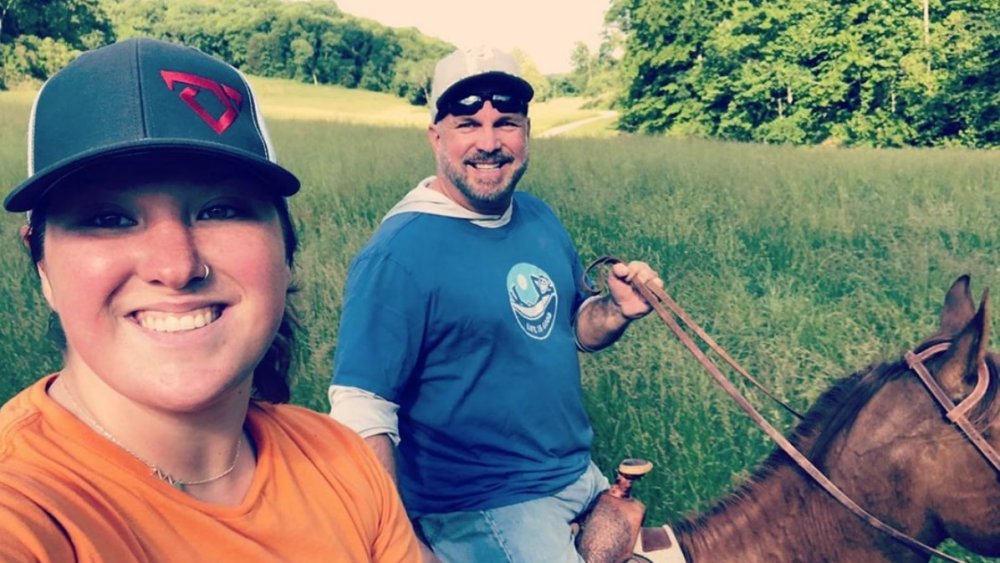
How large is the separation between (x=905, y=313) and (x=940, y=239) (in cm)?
212

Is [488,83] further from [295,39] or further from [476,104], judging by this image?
[295,39]

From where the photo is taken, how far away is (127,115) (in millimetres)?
1112

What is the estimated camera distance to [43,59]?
36.3m

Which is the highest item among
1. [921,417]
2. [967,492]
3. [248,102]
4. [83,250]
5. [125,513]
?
[248,102]

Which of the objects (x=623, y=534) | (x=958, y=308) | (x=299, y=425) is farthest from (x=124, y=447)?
(x=958, y=308)

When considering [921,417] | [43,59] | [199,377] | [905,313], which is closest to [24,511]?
[199,377]

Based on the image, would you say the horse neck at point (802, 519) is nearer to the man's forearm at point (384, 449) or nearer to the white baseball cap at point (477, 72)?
the man's forearm at point (384, 449)

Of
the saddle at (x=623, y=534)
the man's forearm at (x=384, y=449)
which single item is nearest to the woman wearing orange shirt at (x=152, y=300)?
the man's forearm at (x=384, y=449)

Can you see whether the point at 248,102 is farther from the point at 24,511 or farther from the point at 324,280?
the point at 324,280

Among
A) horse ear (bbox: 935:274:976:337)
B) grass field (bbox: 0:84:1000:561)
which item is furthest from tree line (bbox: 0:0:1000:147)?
horse ear (bbox: 935:274:976:337)

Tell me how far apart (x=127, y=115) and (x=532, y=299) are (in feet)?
5.84

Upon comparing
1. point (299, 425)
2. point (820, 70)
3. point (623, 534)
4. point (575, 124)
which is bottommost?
point (623, 534)

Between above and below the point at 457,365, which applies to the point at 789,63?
above

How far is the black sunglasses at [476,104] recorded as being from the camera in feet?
9.72
